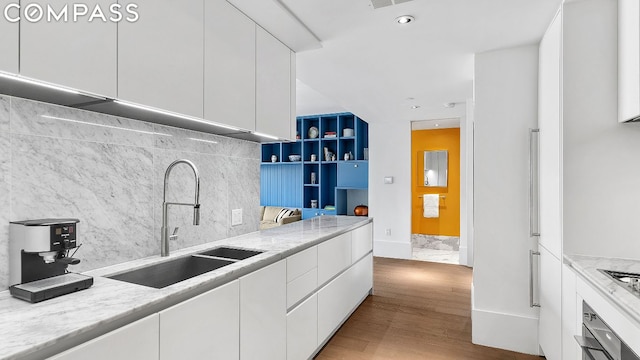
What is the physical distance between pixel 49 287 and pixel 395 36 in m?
2.50

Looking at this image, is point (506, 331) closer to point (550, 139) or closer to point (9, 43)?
point (550, 139)

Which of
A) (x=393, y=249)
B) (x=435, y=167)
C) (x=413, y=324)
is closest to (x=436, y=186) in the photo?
(x=435, y=167)

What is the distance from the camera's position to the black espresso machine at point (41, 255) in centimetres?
123

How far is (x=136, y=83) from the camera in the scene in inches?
57.5

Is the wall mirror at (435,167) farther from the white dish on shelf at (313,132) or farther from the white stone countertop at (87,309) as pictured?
the white stone countertop at (87,309)

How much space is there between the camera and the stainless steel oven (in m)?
1.28

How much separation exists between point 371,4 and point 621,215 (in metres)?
1.88

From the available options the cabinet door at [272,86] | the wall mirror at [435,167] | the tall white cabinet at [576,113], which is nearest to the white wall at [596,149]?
the tall white cabinet at [576,113]

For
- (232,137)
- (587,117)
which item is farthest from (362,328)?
(587,117)

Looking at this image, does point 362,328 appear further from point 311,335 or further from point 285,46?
point 285,46

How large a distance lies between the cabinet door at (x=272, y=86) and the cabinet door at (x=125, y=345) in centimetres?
142

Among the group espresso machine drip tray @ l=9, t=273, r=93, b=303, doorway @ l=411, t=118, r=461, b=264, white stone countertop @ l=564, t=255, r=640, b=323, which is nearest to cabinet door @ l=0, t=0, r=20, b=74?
espresso machine drip tray @ l=9, t=273, r=93, b=303

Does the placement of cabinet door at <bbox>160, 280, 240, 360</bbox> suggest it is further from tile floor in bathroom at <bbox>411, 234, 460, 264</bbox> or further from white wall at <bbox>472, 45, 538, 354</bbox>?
tile floor in bathroom at <bbox>411, 234, 460, 264</bbox>

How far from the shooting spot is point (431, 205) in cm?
709
